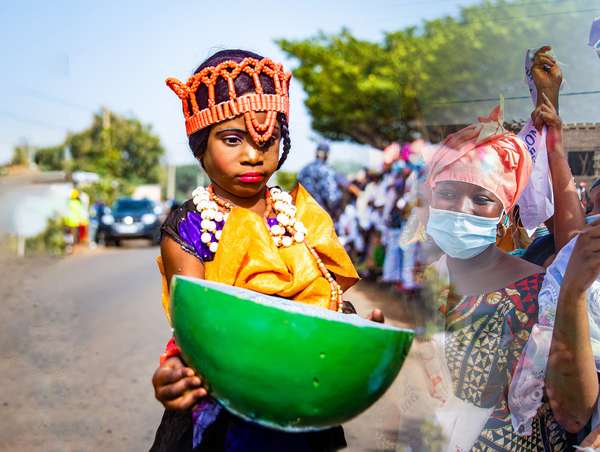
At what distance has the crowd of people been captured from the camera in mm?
1770

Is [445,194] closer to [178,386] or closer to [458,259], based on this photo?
[458,259]

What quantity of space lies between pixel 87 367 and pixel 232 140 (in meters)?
4.78

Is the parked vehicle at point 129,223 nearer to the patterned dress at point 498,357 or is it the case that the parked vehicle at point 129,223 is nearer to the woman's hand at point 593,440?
the patterned dress at point 498,357

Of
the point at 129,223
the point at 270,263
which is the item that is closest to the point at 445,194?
the point at 270,263

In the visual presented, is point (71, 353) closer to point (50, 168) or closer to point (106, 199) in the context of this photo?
point (106, 199)

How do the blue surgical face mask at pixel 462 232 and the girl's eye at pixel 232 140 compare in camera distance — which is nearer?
the girl's eye at pixel 232 140

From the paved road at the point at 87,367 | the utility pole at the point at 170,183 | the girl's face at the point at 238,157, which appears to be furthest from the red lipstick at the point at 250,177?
the utility pole at the point at 170,183

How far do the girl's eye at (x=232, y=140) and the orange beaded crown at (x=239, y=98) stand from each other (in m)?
0.05

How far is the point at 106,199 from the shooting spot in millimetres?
29031

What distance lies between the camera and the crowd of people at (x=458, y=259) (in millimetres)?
1770

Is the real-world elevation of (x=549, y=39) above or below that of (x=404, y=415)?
above

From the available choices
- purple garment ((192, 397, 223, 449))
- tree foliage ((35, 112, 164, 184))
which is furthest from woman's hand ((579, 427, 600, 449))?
tree foliage ((35, 112, 164, 184))

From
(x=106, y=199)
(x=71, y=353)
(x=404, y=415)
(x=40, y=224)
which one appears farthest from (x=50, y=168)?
(x=404, y=415)

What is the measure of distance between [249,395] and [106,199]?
Answer: 1139 inches
